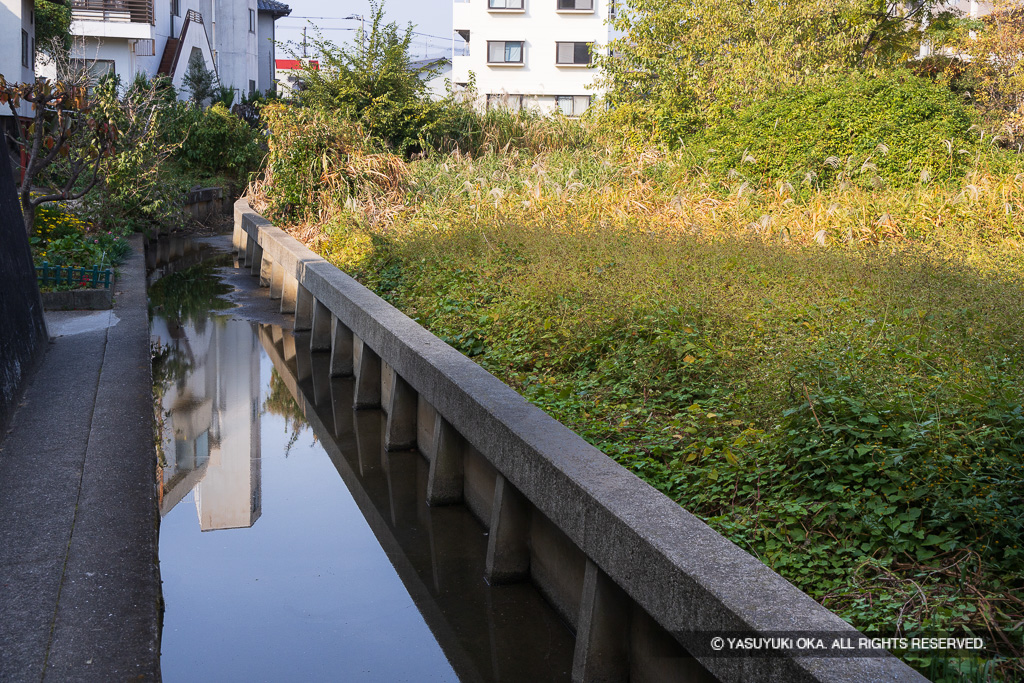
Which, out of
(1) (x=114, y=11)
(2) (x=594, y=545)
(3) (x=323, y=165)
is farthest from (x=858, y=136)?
(1) (x=114, y=11)

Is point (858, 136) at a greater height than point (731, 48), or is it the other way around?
point (731, 48)

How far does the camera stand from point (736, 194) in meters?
11.6

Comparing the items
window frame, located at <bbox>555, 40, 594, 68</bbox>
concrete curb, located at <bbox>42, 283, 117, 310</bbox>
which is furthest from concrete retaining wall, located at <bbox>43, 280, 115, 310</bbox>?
window frame, located at <bbox>555, 40, 594, 68</bbox>

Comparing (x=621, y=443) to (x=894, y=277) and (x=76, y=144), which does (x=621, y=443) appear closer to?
(x=894, y=277)

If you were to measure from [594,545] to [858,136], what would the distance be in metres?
10.1

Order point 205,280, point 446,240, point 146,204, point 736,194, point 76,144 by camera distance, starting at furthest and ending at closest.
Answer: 1. point 146,204
2. point 205,280
3. point 76,144
4. point 736,194
5. point 446,240

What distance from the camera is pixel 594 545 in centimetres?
407

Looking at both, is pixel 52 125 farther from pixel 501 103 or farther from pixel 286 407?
pixel 501 103

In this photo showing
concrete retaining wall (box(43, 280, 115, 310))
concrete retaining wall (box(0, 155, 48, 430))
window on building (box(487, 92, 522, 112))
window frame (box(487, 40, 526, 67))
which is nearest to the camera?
concrete retaining wall (box(0, 155, 48, 430))

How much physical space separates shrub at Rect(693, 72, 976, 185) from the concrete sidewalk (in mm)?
8834

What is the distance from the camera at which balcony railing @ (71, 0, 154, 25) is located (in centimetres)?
3284

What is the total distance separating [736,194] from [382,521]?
6.99 metres

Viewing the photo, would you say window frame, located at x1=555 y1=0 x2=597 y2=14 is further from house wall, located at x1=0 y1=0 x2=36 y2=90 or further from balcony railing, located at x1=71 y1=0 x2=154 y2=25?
house wall, located at x1=0 y1=0 x2=36 y2=90

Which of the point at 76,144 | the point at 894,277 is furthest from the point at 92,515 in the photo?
the point at 76,144
